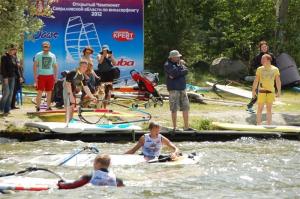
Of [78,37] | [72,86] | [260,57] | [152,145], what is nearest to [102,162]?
[152,145]

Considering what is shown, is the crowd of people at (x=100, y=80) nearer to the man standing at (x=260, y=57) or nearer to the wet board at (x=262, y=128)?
the man standing at (x=260, y=57)

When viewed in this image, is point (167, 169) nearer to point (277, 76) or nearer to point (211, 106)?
point (277, 76)

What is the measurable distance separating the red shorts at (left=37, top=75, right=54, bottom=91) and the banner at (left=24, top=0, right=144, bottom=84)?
6.21 meters

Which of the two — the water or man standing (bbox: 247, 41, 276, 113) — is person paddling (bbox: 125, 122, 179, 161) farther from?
man standing (bbox: 247, 41, 276, 113)

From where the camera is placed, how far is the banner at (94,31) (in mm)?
23156

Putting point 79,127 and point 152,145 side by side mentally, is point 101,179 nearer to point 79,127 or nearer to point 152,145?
point 152,145

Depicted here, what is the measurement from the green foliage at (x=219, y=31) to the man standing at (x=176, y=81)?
12112 millimetres

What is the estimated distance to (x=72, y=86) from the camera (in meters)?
14.7

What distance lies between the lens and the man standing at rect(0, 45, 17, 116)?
1593cm

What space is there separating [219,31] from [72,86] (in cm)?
1597

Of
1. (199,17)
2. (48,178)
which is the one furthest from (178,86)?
(199,17)

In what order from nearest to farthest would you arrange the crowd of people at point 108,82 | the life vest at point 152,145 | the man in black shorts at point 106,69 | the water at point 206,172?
the water at point 206,172
the life vest at point 152,145
the crowd of people at point 108,82
the man in black shorts at point 106,69

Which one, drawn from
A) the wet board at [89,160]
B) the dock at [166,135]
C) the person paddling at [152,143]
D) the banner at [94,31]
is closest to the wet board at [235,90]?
the banner at [94,31]

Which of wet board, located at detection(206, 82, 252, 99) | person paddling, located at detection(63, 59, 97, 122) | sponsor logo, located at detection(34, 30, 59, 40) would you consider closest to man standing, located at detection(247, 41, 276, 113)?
wet board, located at detection(206, 82, 252, 99)
